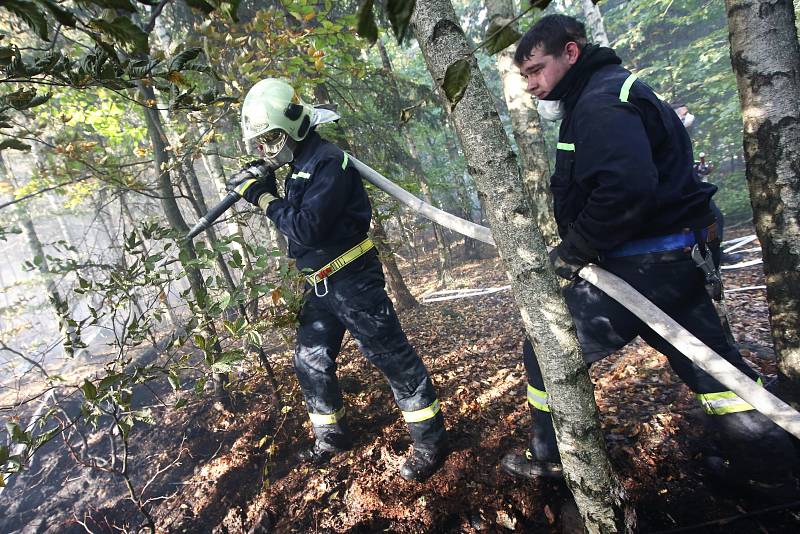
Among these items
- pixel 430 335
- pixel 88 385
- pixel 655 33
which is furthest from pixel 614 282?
pixel 655 33

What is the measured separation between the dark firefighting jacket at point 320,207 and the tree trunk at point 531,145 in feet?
8.22

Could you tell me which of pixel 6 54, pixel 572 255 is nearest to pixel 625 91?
pixel 572 255

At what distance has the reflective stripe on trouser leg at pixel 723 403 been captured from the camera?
77.9 inches

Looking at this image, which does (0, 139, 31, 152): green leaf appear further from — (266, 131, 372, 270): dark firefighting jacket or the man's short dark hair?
the man's short dark hair

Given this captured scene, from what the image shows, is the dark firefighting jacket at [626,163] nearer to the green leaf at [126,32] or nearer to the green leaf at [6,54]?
the green leaf at [126,32]

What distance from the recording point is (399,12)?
0.58 meters

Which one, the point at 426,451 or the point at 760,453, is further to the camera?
the point at 426,451

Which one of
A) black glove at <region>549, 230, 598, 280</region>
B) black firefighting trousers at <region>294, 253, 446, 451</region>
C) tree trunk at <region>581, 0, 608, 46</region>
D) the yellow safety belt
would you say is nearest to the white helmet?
the yellow safety belt

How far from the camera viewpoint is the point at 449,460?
2.79 meters

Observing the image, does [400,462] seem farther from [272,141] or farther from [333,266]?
[272,141]

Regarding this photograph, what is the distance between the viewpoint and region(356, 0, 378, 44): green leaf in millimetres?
567

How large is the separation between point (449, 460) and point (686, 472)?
1.46 meters

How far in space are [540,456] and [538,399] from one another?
1.28 feet

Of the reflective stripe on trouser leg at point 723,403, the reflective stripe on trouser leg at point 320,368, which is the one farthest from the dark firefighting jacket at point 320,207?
the reflective stripe on trouser leg at point 723,403
